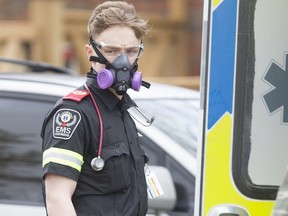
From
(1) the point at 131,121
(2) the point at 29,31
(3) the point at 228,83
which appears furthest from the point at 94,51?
(2) the point at 29,31

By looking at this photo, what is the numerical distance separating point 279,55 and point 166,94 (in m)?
2.37

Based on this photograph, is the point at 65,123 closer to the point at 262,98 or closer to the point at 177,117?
the point at 262,98

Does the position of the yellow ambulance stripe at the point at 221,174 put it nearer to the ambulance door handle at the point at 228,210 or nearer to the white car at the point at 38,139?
the ambulance door handle at the point at 228,210

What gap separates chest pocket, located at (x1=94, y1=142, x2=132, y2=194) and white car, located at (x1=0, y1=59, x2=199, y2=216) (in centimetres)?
103

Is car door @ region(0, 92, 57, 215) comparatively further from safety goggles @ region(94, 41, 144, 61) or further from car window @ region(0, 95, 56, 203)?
safety goggles @ region(94, 41, 144, 61)

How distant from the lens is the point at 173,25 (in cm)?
1282

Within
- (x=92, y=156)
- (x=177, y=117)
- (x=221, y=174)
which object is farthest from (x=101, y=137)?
(x=177, y=117)

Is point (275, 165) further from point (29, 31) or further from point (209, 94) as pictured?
point (29, 31)

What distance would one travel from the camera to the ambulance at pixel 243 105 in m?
3.09

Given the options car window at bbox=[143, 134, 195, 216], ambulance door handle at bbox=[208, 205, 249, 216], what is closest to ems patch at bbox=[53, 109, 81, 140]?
ambulance door handle at bbox=[208, 205, 249, 216]

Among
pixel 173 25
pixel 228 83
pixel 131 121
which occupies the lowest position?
pixel 173 25

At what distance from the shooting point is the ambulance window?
3.08m

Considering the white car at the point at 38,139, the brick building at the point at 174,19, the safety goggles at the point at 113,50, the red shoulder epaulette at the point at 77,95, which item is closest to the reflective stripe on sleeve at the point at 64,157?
the red shoulder epaulette at the point at 77,95

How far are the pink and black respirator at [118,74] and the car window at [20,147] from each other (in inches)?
57.3
